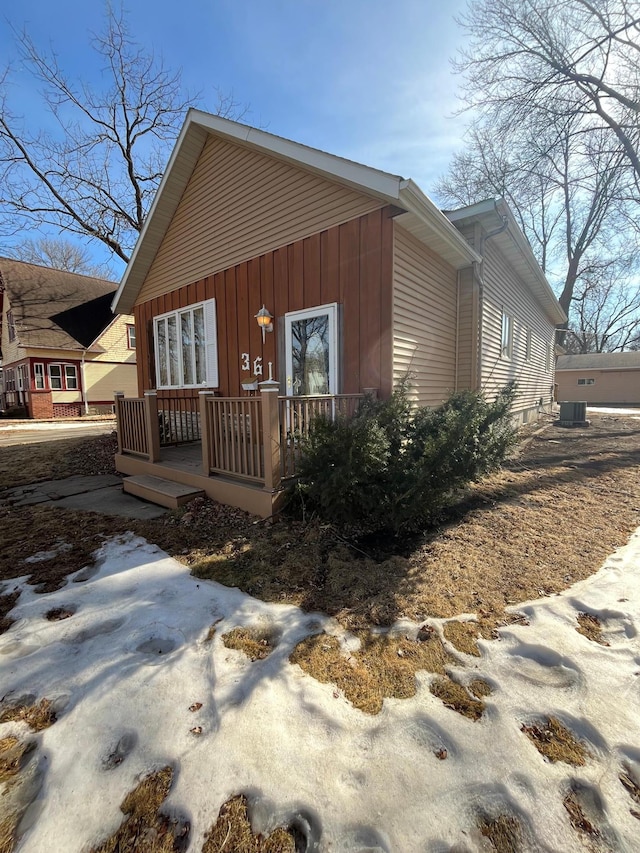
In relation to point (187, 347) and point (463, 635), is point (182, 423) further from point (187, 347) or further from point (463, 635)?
point (463, 635)

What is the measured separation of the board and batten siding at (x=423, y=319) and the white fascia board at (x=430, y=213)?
13.8 inches

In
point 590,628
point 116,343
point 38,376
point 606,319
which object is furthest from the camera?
point 606,319

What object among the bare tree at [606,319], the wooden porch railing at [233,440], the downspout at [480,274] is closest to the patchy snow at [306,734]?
the wooden porch railing at [233,440]

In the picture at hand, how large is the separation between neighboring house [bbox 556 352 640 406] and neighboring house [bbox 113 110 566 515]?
78.2ft

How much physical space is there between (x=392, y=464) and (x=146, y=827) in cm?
294

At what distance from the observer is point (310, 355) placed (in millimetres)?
6047

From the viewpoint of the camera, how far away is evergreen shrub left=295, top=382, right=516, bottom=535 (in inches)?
142

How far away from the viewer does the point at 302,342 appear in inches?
241

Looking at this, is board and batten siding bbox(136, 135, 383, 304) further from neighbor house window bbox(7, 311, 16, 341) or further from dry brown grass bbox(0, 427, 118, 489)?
neighbor house window bbox(7, 311, 16, 341)

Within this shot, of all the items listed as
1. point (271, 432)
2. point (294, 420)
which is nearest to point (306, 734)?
point (271, 432)

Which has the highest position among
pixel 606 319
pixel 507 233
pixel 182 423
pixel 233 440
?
pixel 606 319

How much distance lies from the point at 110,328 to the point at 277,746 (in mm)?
24525

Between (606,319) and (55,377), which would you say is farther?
(606,319)

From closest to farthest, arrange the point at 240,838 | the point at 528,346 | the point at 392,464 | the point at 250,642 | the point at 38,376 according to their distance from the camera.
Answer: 1. the point at 240,838
2. the point at 250,642
3. the point at 392,464
4. the point at 528,346
5. the point at 38,376
